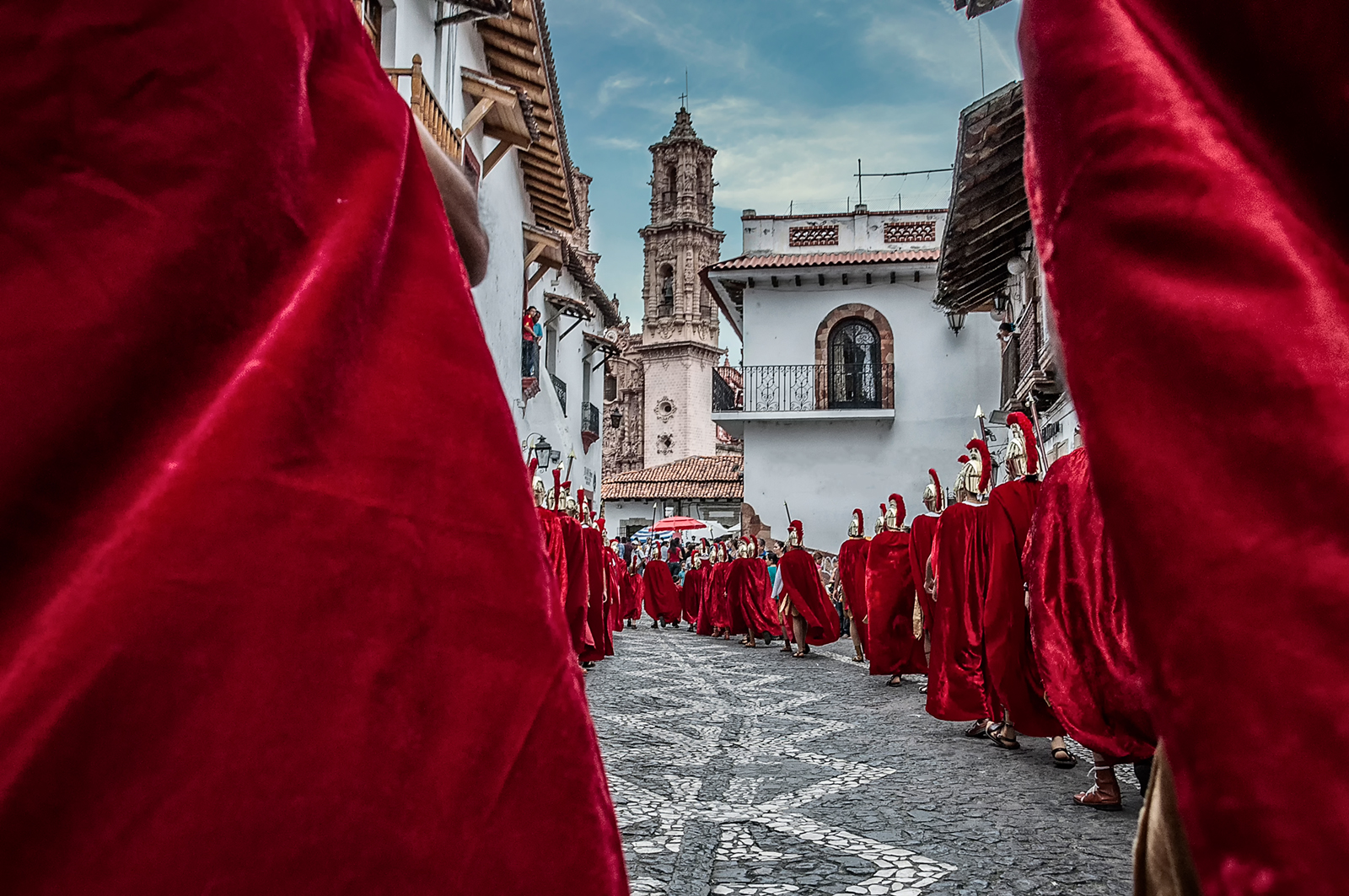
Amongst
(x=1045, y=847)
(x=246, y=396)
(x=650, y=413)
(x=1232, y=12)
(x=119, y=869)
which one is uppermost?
(x=650, y=413)

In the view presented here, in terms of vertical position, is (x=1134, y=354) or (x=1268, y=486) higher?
(x=1134, y=354)

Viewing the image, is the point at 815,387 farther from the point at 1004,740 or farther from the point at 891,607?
the point at 1004,740

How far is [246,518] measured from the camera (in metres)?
0.87

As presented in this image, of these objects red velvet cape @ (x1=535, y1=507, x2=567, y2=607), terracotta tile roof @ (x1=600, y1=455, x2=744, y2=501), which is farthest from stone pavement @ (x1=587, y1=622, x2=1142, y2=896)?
terracotta tile roof @ (x1=600, y1=455, x2=744, y2=501)

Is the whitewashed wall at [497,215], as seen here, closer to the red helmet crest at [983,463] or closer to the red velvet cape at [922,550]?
the red helmet crest at [983,463]

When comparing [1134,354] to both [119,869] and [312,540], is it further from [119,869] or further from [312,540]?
[119,869]

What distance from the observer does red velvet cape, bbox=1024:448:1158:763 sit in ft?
13.5

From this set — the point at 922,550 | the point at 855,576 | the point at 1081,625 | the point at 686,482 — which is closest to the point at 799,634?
the point at 855,576

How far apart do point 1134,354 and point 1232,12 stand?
0.85 feet

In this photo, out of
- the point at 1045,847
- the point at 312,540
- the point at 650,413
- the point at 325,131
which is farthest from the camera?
the point at 650,413

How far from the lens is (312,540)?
0.89m

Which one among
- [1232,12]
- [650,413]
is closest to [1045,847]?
[1232,12]

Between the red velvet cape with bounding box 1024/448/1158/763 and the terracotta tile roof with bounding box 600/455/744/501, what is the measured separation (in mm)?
33968

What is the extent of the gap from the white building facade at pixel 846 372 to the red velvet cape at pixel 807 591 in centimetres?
835
